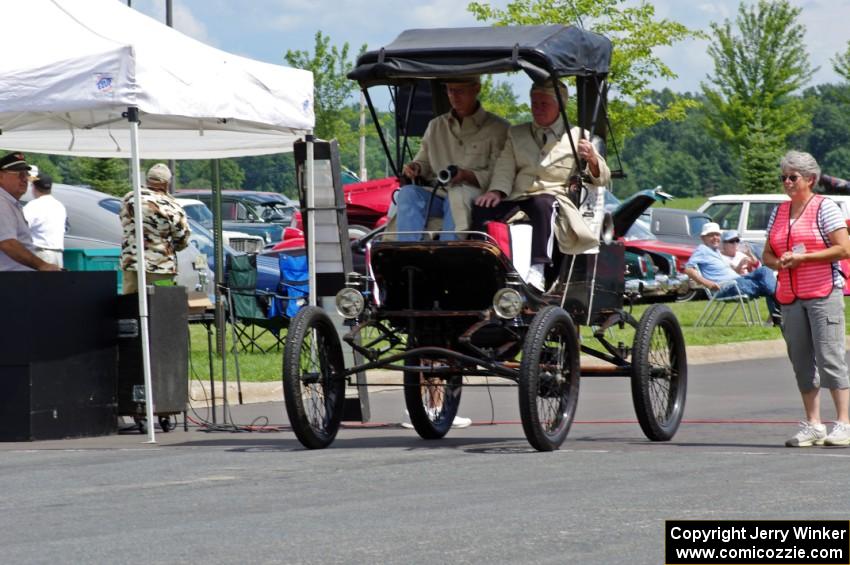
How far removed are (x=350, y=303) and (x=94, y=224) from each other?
1226 cm

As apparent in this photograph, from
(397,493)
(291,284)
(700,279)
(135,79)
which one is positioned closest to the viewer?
(397,493)

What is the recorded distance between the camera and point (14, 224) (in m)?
13.6

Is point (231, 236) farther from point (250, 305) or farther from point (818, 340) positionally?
point (818, 340)

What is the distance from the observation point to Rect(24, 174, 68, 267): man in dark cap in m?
18.4

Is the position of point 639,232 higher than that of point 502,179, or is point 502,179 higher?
point 639,232

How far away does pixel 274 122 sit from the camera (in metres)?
13.5

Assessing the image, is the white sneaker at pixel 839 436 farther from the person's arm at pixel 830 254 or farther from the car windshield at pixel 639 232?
the car windshield at pixel 639 232

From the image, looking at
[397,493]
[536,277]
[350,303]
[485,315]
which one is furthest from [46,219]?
[397,493]

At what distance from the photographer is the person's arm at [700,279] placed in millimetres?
23628

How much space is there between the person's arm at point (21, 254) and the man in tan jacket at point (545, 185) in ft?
12.6

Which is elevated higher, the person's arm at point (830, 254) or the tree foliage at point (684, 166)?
the tree foliage at point (684, 166)

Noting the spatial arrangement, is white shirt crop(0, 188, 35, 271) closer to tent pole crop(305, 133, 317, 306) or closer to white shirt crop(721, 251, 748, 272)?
tent pole crop(305, 133, 317, 306)

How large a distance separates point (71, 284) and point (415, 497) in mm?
4906

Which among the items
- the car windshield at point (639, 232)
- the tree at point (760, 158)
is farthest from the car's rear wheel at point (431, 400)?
the tree at point (760, 158)
